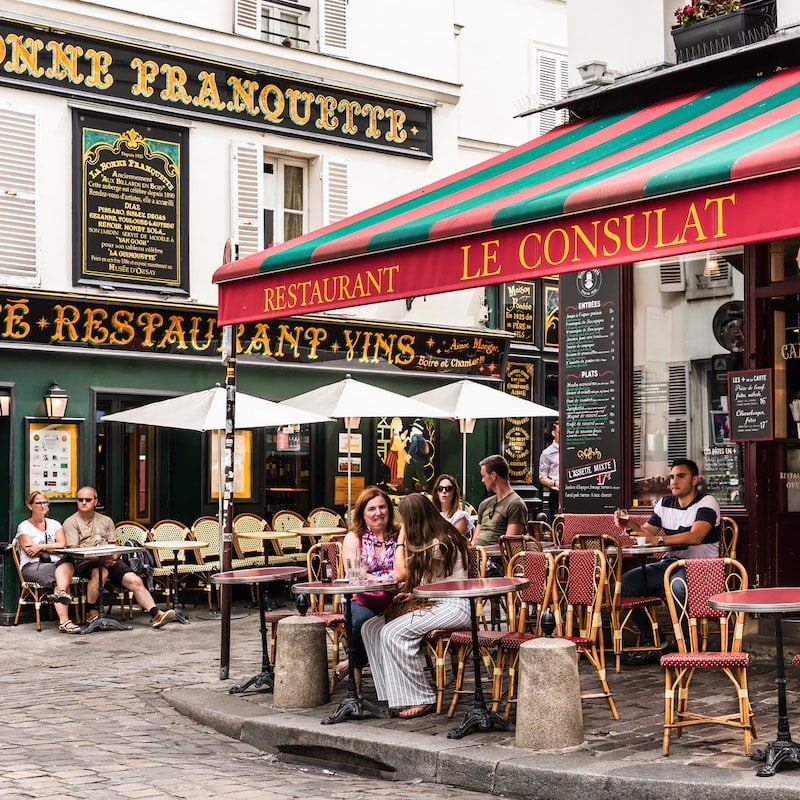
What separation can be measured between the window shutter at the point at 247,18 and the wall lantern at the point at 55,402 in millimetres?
4785

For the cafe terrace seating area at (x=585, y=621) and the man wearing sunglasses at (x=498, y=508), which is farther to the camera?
the man wearing sunglasses at (x=498, y=508)

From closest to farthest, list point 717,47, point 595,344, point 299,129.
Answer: point 717,47, point 595,344, point 299,129

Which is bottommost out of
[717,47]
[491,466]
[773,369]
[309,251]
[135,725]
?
[135,725]

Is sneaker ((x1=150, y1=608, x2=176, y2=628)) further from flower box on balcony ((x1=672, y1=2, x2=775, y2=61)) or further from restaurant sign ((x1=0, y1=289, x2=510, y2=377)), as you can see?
flower box on balcony ((x1=672, y1=2, x2=775, y2=61))

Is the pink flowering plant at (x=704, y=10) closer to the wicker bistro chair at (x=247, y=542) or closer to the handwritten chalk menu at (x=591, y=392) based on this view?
the handwritten chalk menu at (x=591, y=392)

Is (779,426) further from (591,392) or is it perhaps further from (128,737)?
(128,737)

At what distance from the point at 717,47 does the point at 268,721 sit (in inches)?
227

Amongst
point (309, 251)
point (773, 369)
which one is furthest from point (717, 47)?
point (309, 251)

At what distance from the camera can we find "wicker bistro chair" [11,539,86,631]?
1352cm

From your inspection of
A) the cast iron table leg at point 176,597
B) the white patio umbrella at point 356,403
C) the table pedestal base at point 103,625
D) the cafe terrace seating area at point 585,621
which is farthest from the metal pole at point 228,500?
the white patio umbrella at point 356,403

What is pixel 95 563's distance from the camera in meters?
13.6

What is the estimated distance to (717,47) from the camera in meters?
10.2

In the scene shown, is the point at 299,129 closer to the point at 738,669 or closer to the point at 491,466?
the point at 491,466

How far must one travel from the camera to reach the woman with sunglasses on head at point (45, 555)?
43.8 feet
